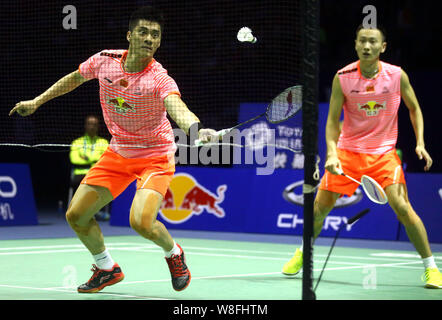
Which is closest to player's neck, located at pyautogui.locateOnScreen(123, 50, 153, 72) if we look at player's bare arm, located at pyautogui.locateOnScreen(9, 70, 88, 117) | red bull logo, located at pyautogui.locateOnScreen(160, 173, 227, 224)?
player's bare arm, located at pyautogui.locateOnScreen(9, 70, 88, 117)

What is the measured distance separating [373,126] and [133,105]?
215 centimetres

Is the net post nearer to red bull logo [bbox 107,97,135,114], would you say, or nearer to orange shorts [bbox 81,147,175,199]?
orange shorts [bbox 81,147,175,199]

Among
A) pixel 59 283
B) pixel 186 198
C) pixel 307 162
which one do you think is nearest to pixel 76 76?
pixel 59 283

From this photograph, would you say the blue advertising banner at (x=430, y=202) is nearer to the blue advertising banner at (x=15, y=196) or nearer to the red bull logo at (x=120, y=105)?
the red bull logo at (x=120, y=105)

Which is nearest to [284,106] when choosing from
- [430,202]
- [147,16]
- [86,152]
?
[147,16]

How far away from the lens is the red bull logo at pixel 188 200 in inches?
492

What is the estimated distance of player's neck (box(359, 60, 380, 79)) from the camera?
6.86m

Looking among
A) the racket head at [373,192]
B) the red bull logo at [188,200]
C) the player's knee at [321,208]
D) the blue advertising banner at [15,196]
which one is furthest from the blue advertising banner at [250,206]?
the racket head at [373,192]

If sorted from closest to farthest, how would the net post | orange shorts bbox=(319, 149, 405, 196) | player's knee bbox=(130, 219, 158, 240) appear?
the net post → player's knee bbox=(130, 219, 158, 240) → orange shorts bbox=(319, 149, 405, 196)

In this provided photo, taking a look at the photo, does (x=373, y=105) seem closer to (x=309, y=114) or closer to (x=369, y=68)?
(x=369, y=68)

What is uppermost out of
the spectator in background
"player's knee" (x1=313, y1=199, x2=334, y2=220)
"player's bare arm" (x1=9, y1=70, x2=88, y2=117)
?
"player's bare arm" (x1=9, y1=70, x2=88, y2=117)

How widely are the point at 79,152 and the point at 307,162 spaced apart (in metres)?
9.48

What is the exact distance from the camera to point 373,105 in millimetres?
6836

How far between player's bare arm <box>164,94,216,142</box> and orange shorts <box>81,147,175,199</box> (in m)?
0.58
